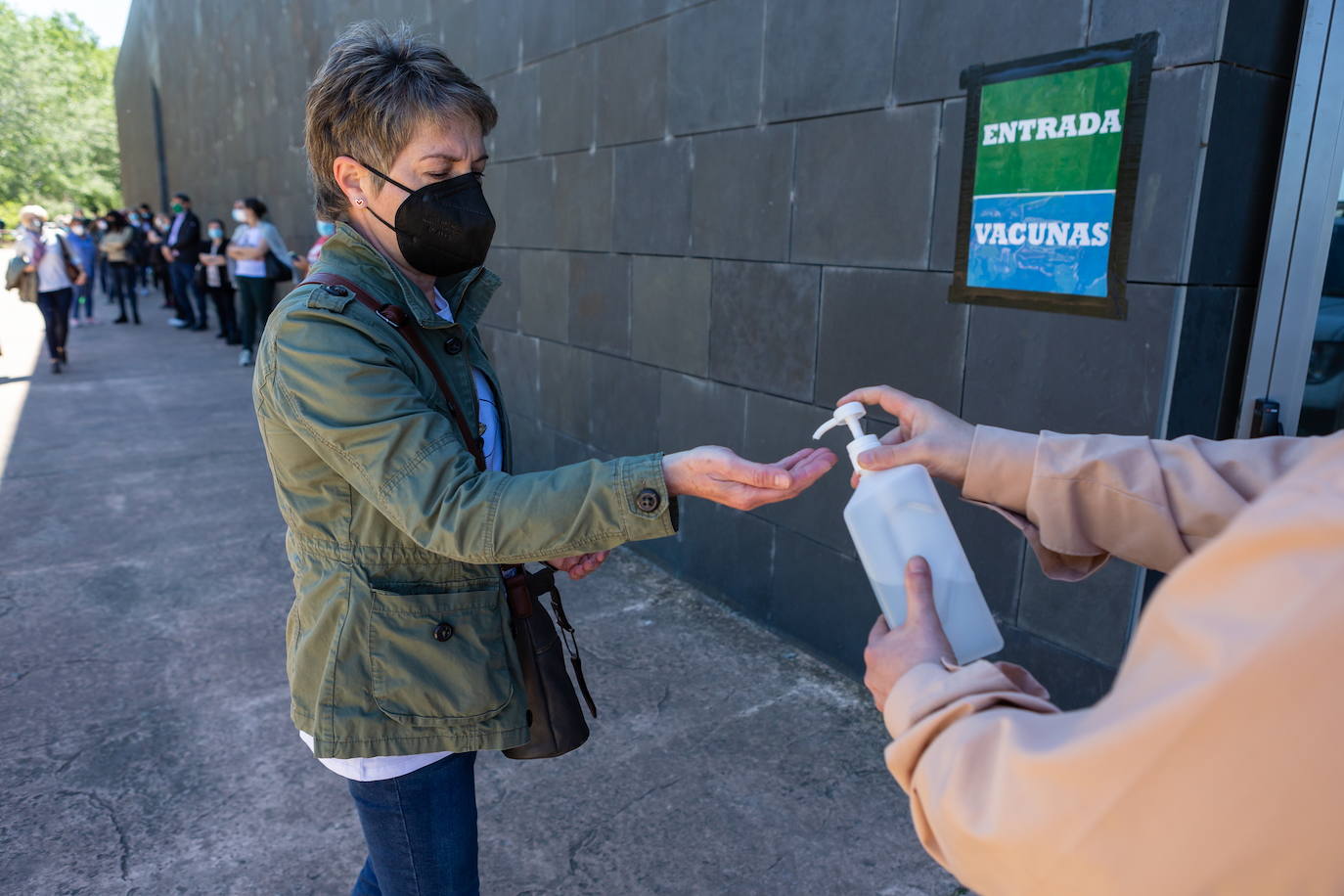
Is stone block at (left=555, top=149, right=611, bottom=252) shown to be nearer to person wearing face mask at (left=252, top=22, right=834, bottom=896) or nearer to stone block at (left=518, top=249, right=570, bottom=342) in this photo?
stone block at (left=518, top=249, right=570, bottom=342)

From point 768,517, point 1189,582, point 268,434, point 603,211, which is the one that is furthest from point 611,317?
point 1189,582

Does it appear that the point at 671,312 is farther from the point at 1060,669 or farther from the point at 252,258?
the point at 252,258

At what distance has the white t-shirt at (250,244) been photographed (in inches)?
434

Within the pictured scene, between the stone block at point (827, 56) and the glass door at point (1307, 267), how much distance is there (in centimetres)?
131

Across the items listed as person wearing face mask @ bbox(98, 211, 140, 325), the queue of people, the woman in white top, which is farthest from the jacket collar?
person wearing face mask @ bbox(98, 211, 140, 325)

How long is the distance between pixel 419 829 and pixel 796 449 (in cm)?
264

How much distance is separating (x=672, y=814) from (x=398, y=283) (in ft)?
6.56

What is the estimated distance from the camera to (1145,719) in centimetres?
71

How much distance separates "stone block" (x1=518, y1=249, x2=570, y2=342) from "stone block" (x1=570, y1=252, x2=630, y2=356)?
0.10 m

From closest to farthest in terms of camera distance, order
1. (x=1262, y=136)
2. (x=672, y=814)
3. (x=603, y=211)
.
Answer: (x=1262, y=136)
(x=672, y=814)
(x=603, y=211)

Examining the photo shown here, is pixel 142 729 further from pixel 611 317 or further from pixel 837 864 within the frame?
pixel 611 317

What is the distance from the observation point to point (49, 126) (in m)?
45.9

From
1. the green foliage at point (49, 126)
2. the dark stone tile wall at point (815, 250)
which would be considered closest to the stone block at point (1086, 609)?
the dark stone tile wall at point (815, 250)

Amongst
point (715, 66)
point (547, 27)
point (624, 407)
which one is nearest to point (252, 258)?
point (547, 27)
